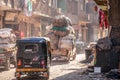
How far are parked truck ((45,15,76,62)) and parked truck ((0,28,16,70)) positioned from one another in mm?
6665

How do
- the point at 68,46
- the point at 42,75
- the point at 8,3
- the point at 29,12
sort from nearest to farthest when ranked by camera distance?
the point at 42,75, the point at 68,46, the point at 8,3, the point at 29,12

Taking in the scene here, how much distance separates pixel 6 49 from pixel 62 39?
8.04 meters

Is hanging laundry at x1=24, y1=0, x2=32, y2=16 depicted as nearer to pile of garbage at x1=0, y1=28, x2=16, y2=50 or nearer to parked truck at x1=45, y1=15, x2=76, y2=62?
parked truck at x1=45, y1=15, x2=76, y2=62

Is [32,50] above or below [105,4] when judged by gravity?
below

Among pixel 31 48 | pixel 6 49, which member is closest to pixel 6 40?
pixel 6 49

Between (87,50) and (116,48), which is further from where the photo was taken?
(87,50)

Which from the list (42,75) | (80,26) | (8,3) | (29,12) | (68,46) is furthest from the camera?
(80,26)

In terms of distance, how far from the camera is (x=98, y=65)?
1961cm

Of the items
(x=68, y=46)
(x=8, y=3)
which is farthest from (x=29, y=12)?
(x=68, y=46)

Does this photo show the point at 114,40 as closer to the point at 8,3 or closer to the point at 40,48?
the point at 40,48

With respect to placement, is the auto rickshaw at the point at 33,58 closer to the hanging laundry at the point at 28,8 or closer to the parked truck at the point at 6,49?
the parked truck at the point at 6,49

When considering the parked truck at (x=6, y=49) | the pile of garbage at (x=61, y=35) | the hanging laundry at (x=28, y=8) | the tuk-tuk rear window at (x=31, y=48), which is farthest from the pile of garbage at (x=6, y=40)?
the hanging laundry at (x=28, y=8)

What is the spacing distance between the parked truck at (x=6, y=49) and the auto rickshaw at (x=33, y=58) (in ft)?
14.9

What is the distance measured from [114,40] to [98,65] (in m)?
1.58
